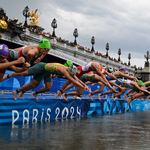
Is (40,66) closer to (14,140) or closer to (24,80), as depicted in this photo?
(14,140)

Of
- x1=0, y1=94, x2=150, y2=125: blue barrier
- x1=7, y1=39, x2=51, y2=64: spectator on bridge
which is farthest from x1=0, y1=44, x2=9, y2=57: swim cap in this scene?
x1=0, y1=94, x2=150, y2=125: blue barrier

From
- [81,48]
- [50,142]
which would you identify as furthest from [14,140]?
[81,48]

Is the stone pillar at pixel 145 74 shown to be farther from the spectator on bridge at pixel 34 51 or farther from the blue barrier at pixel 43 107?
the spectator on bridge at pixel 34 51

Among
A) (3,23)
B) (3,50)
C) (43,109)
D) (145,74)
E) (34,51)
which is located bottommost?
(43,109)

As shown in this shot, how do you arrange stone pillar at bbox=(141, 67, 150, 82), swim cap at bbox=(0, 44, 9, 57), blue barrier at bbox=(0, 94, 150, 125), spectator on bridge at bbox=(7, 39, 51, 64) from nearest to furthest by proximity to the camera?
swim cap at bbox=(0, 44, 9, 57) → blue barrier at bbox=(0, 94, 150, 125) → spectator on bridge at bbox=(7, 39, 51, 64) → stone pillar at bbox=(141, 67, 150, 82)

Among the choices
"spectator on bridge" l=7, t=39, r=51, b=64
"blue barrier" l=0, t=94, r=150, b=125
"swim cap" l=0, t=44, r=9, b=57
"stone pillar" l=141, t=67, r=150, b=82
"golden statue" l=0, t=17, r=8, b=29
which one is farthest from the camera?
"stone pillar" l=141, t=67, r=150, b=82

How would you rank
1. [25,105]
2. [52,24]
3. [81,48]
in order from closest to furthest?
[25,105], [52,24], [81,48]

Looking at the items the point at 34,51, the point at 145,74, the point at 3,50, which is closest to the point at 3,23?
the point at 34,51

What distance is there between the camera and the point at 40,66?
28.6 ft

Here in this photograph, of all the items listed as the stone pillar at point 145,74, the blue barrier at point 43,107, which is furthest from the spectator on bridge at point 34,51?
the stone pillar at point 145,74

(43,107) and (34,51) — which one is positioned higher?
(34,51)

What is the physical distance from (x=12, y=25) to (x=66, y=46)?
18.9 meters

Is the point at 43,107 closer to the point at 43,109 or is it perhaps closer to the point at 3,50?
the point at 43,109

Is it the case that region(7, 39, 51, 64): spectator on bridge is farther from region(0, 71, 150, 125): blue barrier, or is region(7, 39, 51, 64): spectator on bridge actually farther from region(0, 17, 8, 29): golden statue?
region(0, 17, 8, 29): golden statue
